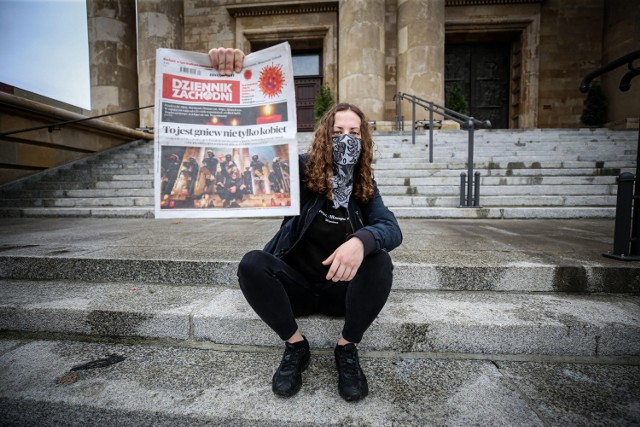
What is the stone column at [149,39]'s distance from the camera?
32.9ft

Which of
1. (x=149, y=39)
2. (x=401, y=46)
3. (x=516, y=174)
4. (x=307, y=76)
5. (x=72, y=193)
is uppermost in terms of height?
(x=149, y=39)

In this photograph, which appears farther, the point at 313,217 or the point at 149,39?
the point at 149,39

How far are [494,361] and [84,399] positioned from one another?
1.74 m

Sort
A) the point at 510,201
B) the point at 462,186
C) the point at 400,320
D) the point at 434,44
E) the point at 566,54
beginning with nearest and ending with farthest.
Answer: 1. the point at 400,320
2. the point at 462,186
3. the point at 510,201
4. the point at 434,44
5. the point at 566,54

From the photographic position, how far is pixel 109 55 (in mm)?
10188

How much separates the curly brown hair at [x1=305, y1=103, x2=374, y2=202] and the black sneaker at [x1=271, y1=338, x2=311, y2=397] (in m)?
0.68

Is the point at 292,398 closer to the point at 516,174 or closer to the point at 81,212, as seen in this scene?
the point at 81,212

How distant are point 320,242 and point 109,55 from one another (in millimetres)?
12261

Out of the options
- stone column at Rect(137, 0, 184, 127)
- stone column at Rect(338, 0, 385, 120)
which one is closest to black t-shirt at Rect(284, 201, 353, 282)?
stone column at Rect(338, 0, 385, 120)

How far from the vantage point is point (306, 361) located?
139 cm

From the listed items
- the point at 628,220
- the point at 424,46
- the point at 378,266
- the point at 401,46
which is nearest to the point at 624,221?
the point at 628,220

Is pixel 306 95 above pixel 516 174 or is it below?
above

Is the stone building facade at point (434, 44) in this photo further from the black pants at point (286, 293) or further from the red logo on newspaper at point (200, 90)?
the black pants at point (286, 293)

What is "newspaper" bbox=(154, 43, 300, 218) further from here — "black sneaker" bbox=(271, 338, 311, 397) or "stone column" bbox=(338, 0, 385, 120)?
"stone column" bbox=(338, 0, 385, 120)
